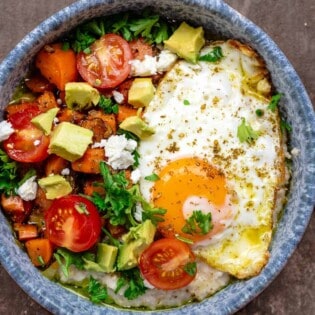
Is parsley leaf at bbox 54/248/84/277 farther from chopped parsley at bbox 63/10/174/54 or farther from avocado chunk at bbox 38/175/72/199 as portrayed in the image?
chopped parsley at bbox 63/10/174/54

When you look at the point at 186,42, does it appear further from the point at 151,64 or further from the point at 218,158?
the point at 218,158

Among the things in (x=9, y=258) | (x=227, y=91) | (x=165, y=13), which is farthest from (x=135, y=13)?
(x=9, y=258)

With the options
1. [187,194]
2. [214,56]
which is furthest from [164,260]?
[214,56]

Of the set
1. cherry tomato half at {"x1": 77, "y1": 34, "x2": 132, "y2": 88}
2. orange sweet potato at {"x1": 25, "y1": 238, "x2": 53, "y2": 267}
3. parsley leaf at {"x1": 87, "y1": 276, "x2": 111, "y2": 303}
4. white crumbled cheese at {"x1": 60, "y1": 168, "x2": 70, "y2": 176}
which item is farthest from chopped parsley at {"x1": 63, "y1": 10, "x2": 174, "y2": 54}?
parsley leaf at {"x1": 87, "y1": 276, "x2": 111, "y2": 303}

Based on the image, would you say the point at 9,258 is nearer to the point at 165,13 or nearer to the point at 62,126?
the point at 62,126

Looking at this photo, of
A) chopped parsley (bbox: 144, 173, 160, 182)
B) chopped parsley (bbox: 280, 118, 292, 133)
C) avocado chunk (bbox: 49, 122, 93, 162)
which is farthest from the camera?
chopped parsley (bbox: 280, 118, 292, 133)

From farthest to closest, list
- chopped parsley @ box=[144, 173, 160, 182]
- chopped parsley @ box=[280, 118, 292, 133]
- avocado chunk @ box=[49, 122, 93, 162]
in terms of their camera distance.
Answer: chopped parsley @ box=[280, 118, 292, 133] < chopped parsley @ box=[144, 173, 160, 182] < avocado chunk @ box=[49, 122, 93, 162]
